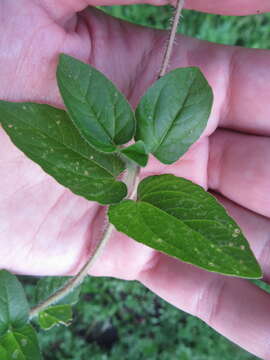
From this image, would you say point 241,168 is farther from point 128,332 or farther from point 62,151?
point 128,332

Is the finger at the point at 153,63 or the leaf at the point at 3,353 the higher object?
the finger at the point at 153,63

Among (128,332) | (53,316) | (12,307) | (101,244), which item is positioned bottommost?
(128,332)

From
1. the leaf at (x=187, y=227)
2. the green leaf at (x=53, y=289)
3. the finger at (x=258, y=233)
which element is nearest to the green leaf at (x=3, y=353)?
the green leaf at (x=53, y=289)

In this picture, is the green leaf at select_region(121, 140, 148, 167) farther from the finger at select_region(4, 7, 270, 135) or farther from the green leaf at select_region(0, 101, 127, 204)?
the finger at select_region(4, 7, 270, 135)

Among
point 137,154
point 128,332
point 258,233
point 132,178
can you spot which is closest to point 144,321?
point 128,332

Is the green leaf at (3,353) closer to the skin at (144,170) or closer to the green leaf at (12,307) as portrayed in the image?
the green leaf at (12,307)

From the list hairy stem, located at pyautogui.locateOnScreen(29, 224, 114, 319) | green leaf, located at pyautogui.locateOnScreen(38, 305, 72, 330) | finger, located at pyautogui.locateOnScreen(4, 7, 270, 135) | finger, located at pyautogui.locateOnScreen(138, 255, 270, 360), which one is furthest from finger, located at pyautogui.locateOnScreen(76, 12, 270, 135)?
green leaf, located at pyautogui.locateOnScreen(38, 305, 72, 330)
